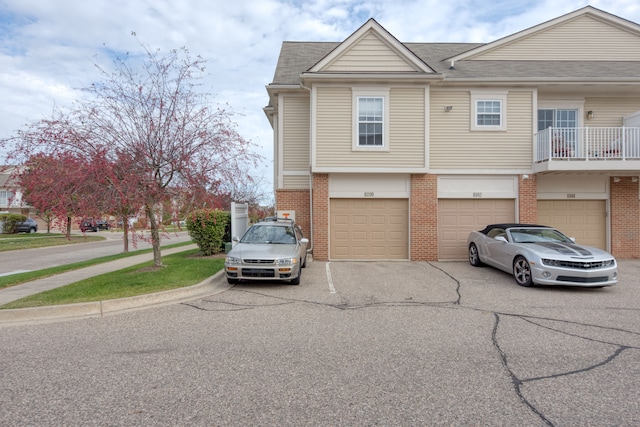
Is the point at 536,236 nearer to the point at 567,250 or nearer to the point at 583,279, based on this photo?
the point at 567,250

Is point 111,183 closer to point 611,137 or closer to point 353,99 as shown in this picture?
point 353,99

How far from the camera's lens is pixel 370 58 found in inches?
502

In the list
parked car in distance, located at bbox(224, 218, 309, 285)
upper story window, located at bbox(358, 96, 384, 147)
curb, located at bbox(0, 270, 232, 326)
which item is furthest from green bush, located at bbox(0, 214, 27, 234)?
upper story window, located at bbox(358, 96, 384, 147)

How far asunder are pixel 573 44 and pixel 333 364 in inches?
649

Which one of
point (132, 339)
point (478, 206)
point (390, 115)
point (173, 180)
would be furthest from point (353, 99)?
point (132, 339)

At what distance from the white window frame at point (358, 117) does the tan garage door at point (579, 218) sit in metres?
6.25

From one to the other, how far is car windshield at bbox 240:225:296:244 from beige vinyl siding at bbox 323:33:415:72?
6008mm

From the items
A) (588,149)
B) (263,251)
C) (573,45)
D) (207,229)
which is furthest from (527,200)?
(207,229)

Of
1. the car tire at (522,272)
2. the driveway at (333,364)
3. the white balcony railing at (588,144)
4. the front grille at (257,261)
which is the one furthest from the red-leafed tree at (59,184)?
the white balcony railing at (588,144)

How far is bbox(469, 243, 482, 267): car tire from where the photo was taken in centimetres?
1158

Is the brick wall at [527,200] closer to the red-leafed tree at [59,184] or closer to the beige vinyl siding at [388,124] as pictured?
the beige vinyl siding at [388,124]

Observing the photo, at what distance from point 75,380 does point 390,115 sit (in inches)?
441

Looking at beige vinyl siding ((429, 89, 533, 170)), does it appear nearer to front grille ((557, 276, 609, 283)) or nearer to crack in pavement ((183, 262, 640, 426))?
crack in pavement ((183, 262, 640, 426))

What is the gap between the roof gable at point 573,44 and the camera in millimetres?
14758
